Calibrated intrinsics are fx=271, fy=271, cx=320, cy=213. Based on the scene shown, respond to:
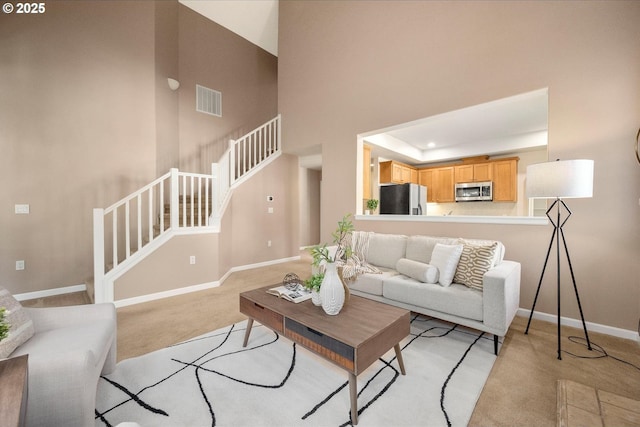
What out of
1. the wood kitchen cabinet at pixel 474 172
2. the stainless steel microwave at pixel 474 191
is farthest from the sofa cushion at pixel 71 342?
the wood kitchen cabinet at pixel 474 172

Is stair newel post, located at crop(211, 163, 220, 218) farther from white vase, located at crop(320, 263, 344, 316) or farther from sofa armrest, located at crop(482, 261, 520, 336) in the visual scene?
sofa armrest, located at crop(482, 261, 520, 336)

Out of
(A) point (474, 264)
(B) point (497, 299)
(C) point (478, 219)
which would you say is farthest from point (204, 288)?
(C) point (478, 219)

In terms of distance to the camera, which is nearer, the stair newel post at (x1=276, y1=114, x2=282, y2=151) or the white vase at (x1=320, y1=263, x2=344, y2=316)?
the white vase at (x1=320, y1=263, x2=344, y2=316)

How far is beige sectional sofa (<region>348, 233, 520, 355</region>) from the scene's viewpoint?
2188mm

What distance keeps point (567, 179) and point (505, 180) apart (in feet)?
13.8

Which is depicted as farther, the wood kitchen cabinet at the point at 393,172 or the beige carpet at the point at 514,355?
the wood kitchen cabinet at the point at 393,172

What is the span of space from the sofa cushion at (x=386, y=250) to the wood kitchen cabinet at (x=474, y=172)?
150 inches

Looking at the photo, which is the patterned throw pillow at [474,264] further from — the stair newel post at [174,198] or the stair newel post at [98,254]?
the stair newel post at [98,254]

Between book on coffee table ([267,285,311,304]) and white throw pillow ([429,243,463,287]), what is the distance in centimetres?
131

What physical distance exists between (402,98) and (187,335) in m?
3.90

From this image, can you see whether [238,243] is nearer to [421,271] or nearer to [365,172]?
[365,172]

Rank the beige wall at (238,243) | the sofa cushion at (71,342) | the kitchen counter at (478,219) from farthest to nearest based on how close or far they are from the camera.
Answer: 1. the beige wall at (238,243)
2. the kitchen counter at (478,219)
3. the sofa cushion at (71,342)

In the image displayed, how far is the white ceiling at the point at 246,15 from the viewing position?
5.57m

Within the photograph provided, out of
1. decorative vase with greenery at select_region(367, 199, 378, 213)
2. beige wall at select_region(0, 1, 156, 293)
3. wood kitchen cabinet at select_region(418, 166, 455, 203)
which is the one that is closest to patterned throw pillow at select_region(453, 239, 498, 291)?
decorative vase with greenery at select_region(367, 199, 378, 213)
